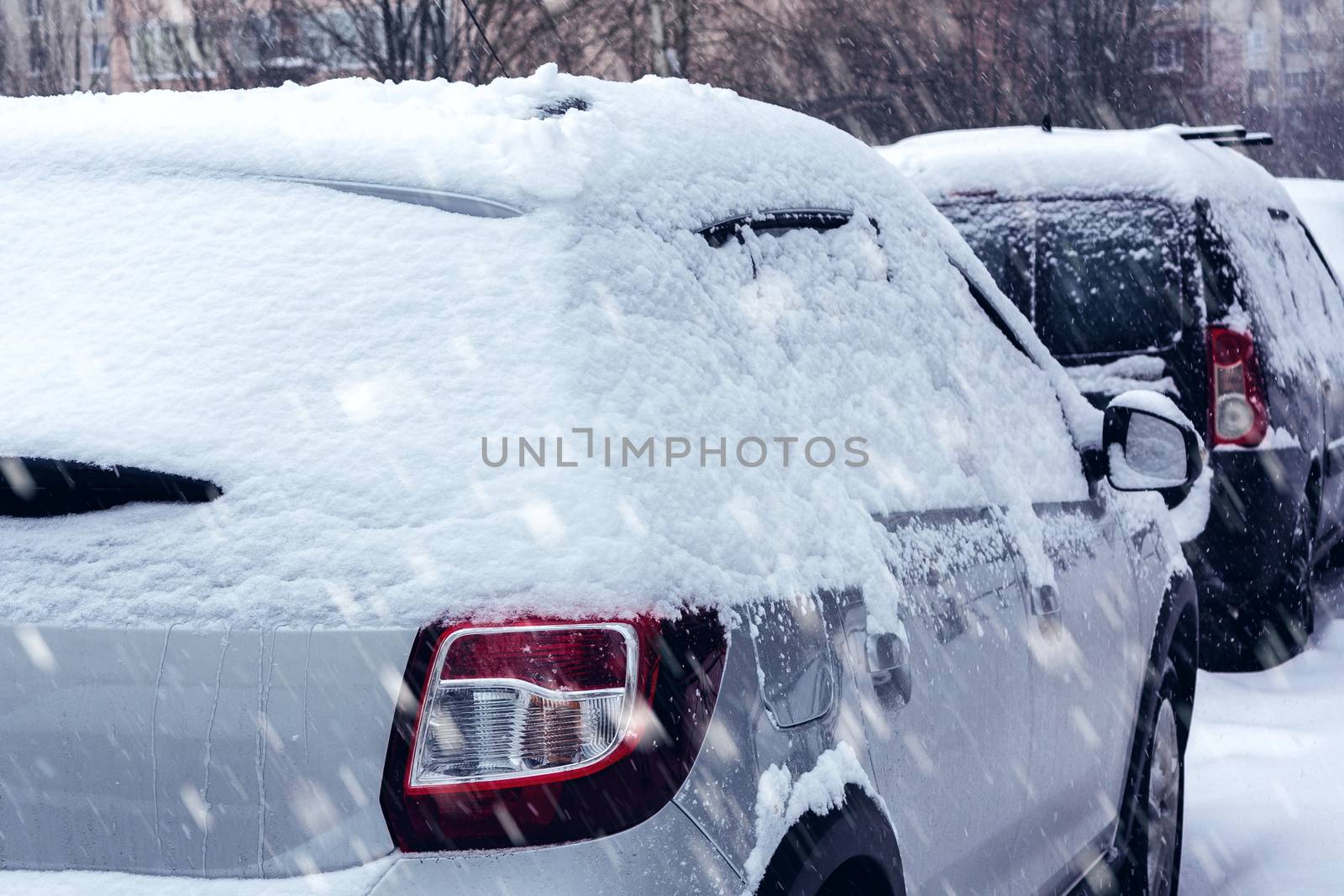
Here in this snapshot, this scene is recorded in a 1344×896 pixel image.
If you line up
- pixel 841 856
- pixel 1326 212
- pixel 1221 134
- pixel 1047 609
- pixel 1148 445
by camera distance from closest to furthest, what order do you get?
pixel 841 856
pixel 1047 609
pixel 1148 445
pixel 1221 134
pixel 1326 212

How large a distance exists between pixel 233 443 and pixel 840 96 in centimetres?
2053

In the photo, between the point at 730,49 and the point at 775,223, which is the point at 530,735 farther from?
the point at 730,49

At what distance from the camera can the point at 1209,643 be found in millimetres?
6562

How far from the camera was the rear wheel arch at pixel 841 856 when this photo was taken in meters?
2.01

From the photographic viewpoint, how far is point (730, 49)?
21.1 m

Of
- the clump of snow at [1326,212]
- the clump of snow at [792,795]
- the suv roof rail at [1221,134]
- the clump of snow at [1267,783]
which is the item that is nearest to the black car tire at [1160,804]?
the clump of snow at [1267,783]

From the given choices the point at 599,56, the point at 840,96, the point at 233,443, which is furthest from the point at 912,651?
the point at 840,96

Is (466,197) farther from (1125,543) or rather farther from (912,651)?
(1125,543)

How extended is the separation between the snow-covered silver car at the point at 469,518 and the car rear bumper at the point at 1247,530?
149 inches

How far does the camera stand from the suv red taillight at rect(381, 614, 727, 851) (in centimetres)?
180

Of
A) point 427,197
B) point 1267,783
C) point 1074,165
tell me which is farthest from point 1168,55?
point 427,197

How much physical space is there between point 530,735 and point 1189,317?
198 inches

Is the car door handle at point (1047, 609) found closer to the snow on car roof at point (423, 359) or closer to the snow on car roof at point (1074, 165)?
the snow on car roof at point (423, 359)

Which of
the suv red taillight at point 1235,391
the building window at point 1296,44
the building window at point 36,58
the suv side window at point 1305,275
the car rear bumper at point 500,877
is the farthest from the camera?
the building window at point 1296,44
